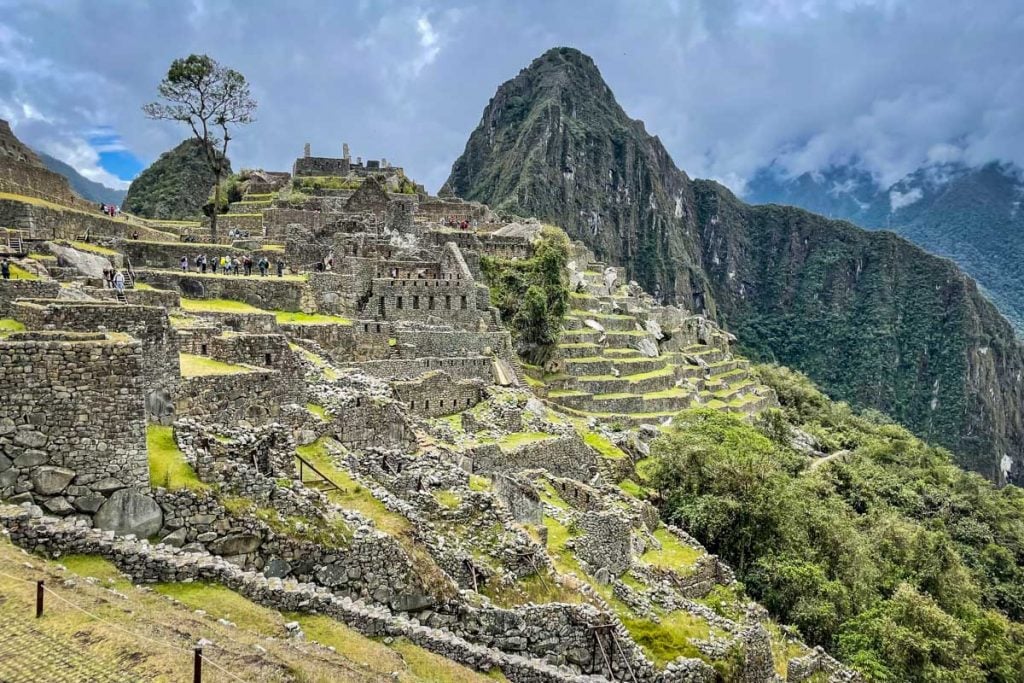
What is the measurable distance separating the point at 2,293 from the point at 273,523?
27.4ft

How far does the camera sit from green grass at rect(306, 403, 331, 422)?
47.5 ft

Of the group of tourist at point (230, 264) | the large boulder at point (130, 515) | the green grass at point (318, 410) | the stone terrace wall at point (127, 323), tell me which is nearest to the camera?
the large boulder at point (130, 515)

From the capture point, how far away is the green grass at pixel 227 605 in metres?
7.82

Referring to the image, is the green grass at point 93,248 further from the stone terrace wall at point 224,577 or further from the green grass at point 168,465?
the stone terrace wall at point 224,577

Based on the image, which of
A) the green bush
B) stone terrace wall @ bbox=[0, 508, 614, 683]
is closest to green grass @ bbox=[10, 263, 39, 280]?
stone terrace wall @ bbox=[0, 508, 614, 683]

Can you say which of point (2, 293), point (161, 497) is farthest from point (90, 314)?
point (161, 497)

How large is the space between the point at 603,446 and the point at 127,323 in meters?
18.1

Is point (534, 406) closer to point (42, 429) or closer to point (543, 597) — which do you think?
point (543, 597)

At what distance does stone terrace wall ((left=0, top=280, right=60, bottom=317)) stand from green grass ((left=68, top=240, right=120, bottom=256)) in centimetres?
930

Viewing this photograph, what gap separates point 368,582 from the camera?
384 inches

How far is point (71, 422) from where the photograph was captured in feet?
27.4

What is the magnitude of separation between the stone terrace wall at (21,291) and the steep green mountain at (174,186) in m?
49.9

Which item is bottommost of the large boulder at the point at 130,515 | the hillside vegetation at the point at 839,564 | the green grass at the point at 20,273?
the hillside vegetation at the point at 839,564

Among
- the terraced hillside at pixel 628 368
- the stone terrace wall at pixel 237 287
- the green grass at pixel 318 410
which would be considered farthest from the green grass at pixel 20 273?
the terraced hillside at pixel 628 368
